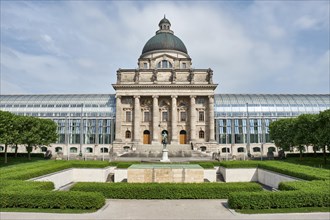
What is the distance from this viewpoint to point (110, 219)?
1465 centimetres

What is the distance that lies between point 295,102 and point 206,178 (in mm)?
58732

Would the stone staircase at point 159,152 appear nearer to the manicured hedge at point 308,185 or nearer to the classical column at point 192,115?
the classical column at point 192,115

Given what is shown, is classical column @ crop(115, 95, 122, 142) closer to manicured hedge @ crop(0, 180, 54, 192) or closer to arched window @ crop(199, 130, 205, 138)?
arched window @ crop(199, 130, 205, 138)

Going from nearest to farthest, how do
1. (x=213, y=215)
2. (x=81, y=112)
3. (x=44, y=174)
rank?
(x=213, y=215)
(x=44, y=174)
(x=81, y=112)

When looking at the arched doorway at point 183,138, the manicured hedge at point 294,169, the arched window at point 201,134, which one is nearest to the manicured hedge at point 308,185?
the manicured hedge at point 294,169

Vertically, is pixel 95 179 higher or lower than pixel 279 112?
lower

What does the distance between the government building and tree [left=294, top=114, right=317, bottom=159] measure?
1911 centimetres

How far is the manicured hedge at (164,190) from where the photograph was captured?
66.5 ft

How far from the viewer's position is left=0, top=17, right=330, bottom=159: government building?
227 feet

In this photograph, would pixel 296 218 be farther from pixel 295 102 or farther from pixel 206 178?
pixel 295 102

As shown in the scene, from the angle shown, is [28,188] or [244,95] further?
[244,95]

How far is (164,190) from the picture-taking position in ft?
66.6

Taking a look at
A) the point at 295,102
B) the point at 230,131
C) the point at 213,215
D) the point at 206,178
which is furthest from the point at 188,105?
the point at 213,215

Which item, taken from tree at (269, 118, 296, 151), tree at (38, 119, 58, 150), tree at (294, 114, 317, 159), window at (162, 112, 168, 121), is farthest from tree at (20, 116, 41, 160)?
tree at (269, 118, 296, 151)
